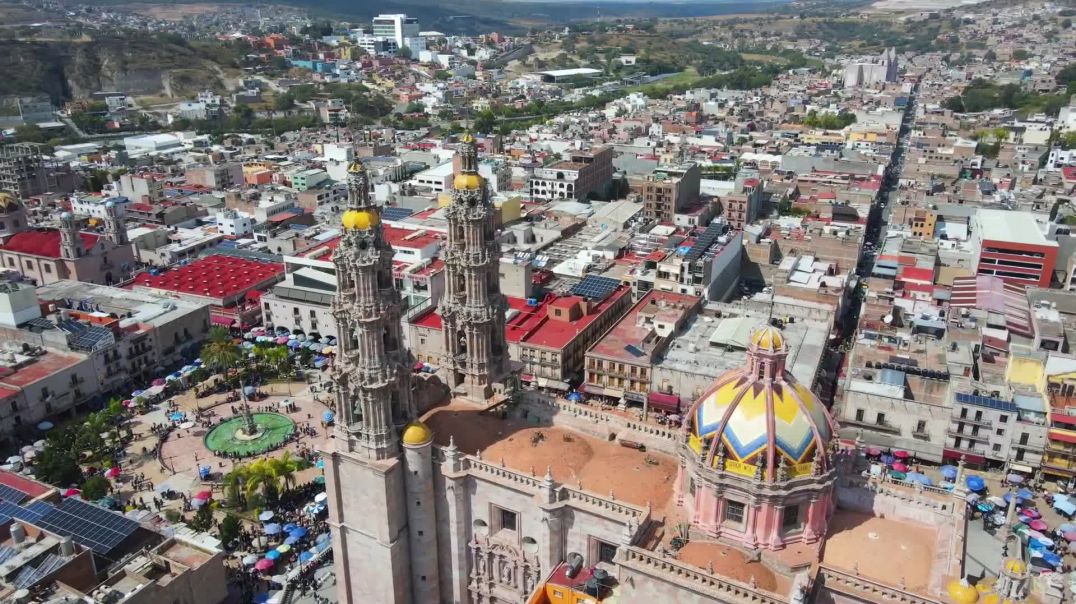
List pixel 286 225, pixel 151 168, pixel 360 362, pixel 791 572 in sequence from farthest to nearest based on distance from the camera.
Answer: pixel 151 168
pixel 286 225
pixel 360 362
pixel 791 572

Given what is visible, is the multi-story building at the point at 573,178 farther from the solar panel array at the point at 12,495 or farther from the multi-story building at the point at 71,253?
the solar panel array at the point at 12,495

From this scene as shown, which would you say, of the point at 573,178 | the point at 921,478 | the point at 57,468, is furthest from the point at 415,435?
the point at 573,178

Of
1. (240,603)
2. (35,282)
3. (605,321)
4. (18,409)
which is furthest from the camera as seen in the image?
(35,282)

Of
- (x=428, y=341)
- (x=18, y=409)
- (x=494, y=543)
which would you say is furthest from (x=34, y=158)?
(x=494, y=543)

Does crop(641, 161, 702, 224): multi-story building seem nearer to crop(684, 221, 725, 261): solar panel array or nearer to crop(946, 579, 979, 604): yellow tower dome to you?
crop(684, 221, 725, 261): solar panel array

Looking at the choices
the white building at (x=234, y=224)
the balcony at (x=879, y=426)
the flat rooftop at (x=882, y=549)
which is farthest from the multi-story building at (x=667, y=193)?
the flat rooftop at (x=882, y=549)

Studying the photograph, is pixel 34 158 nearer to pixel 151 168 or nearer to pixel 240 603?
pixel 151 168

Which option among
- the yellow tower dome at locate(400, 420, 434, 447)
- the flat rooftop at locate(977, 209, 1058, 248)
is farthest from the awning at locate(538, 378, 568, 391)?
the flat rooftop at locate(977, 209, 1058, 248)
